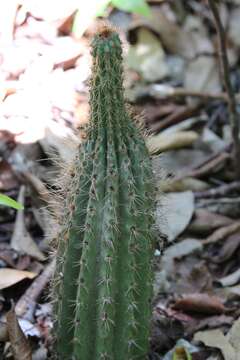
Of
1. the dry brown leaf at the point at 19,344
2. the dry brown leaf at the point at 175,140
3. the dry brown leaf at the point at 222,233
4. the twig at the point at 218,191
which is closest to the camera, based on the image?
the dry brown leaf at the point at 19,344

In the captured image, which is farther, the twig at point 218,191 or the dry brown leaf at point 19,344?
the twig at point 218,191

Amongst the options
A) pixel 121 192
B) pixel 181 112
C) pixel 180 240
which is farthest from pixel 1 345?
pixel 181 112

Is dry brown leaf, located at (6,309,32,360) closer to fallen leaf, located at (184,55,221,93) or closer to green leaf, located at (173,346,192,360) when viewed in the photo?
green leaf, located at (173,346,192,360)

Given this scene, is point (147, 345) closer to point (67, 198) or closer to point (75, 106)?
point (67, 198)

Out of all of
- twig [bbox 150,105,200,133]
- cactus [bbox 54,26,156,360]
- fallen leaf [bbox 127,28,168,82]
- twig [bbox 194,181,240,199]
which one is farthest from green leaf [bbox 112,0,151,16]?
fallen leaf [bbox 127,28,168,82]

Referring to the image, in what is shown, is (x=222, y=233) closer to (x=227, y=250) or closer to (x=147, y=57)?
(x=227, y=250)

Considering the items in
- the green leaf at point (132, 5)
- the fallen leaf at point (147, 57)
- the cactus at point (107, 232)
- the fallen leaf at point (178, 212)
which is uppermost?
the green leaf at point (132, 5)

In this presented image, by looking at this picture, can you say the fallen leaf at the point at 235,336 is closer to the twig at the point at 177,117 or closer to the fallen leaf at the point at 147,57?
the twig at the point at 177,117

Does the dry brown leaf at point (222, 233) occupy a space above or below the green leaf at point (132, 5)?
below

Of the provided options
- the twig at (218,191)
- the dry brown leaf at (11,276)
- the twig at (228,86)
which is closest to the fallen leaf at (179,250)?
the twig at (218,191)
